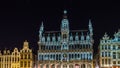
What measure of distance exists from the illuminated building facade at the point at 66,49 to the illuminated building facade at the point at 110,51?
188cm

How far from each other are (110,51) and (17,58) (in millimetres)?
17034

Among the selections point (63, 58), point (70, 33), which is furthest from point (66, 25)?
point (63, 58)

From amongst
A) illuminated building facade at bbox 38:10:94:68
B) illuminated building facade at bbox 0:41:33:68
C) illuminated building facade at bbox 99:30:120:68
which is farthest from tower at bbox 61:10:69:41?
illuminated building facade at bbox 0:41:33:68

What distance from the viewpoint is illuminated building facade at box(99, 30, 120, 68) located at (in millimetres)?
61469

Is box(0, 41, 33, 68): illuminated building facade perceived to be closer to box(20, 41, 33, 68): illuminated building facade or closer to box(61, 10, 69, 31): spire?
box(20, 41, 33, 68): illuminated building facade

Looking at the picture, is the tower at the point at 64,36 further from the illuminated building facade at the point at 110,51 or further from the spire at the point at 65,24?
the illuminated building facade at the point at 110,51

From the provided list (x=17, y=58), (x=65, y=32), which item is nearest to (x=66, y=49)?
(x=65, y=32)

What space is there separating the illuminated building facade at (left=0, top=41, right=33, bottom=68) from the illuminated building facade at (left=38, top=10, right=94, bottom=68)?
214cm

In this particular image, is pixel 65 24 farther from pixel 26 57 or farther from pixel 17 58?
pixel 17 58

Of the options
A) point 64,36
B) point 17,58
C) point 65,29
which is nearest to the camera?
point 64,36

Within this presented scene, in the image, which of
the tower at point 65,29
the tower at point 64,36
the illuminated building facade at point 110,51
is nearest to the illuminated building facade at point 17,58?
the tower at point 64,36

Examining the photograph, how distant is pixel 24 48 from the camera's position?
65.3 metres

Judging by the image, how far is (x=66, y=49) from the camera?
2501 inches

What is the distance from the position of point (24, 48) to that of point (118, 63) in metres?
16.7
